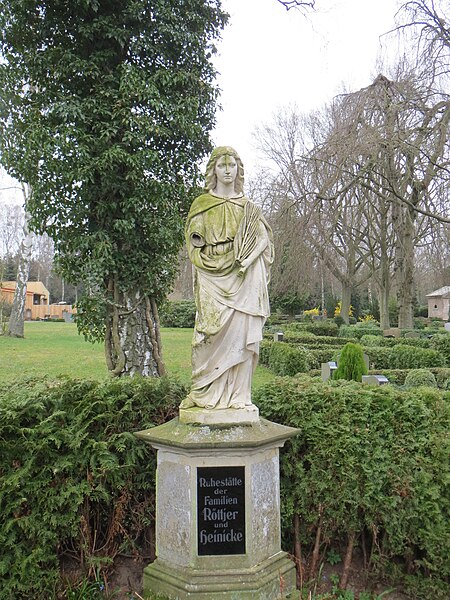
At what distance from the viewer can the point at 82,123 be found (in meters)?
7.64

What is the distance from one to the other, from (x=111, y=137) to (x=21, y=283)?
55.2 feet

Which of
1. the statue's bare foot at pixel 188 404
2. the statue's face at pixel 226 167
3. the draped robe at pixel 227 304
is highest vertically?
the statue's face at pixel 226 167

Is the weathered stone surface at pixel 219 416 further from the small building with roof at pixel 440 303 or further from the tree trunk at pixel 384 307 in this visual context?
the small building with roof at pixel 440 303

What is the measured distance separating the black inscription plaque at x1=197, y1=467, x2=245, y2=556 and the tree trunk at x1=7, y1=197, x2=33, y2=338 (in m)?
19.8

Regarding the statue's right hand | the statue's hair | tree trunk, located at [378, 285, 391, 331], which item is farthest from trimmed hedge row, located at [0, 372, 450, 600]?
tree trunk, located at [378, 285, 391, 331]

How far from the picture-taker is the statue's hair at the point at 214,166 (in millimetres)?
4164

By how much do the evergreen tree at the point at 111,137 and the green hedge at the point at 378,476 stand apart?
4295 mm

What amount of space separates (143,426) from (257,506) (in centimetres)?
129

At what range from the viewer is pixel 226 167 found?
4.18m

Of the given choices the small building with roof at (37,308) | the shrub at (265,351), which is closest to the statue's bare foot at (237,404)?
the shrub at (265,351)

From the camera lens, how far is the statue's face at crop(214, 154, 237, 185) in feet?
13.7

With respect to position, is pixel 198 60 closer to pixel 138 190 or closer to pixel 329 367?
pixel 138 190

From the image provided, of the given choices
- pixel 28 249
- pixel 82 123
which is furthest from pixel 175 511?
pixel 28 249

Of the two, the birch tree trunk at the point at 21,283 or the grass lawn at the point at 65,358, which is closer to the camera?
the grass lawn at the point at 65,358
